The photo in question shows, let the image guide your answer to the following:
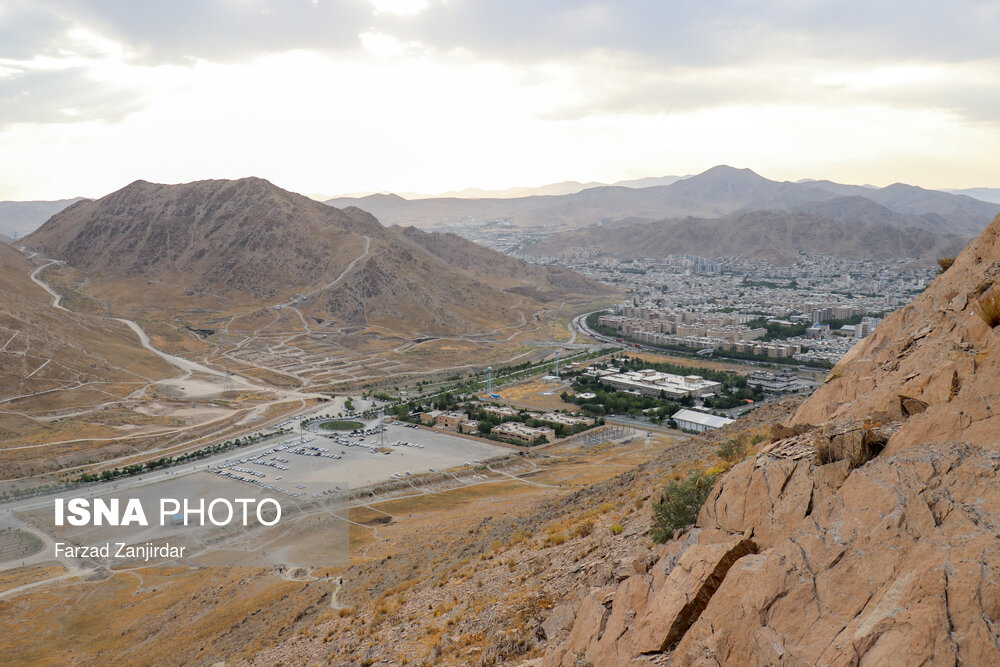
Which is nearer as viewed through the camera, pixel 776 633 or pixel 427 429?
pixel 776 633

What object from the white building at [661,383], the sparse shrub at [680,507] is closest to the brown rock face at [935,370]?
the sparse shrub at [680,507]

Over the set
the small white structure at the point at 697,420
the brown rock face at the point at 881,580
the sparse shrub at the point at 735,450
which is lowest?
the small white structure at the point at 697,420

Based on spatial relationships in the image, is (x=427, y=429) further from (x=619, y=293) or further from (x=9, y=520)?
(x=619, y=293)

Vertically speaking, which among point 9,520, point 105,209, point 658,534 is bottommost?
point 9,520

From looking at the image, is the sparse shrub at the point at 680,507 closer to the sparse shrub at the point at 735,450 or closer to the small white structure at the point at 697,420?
the sparse shrub at the point at 735,450

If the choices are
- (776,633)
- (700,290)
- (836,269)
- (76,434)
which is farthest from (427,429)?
(836,269)

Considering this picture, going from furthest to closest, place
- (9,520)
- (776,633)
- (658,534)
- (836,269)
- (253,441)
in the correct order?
(836,269) < (253,441) < (9,520) < (658,534) < (776,633)
